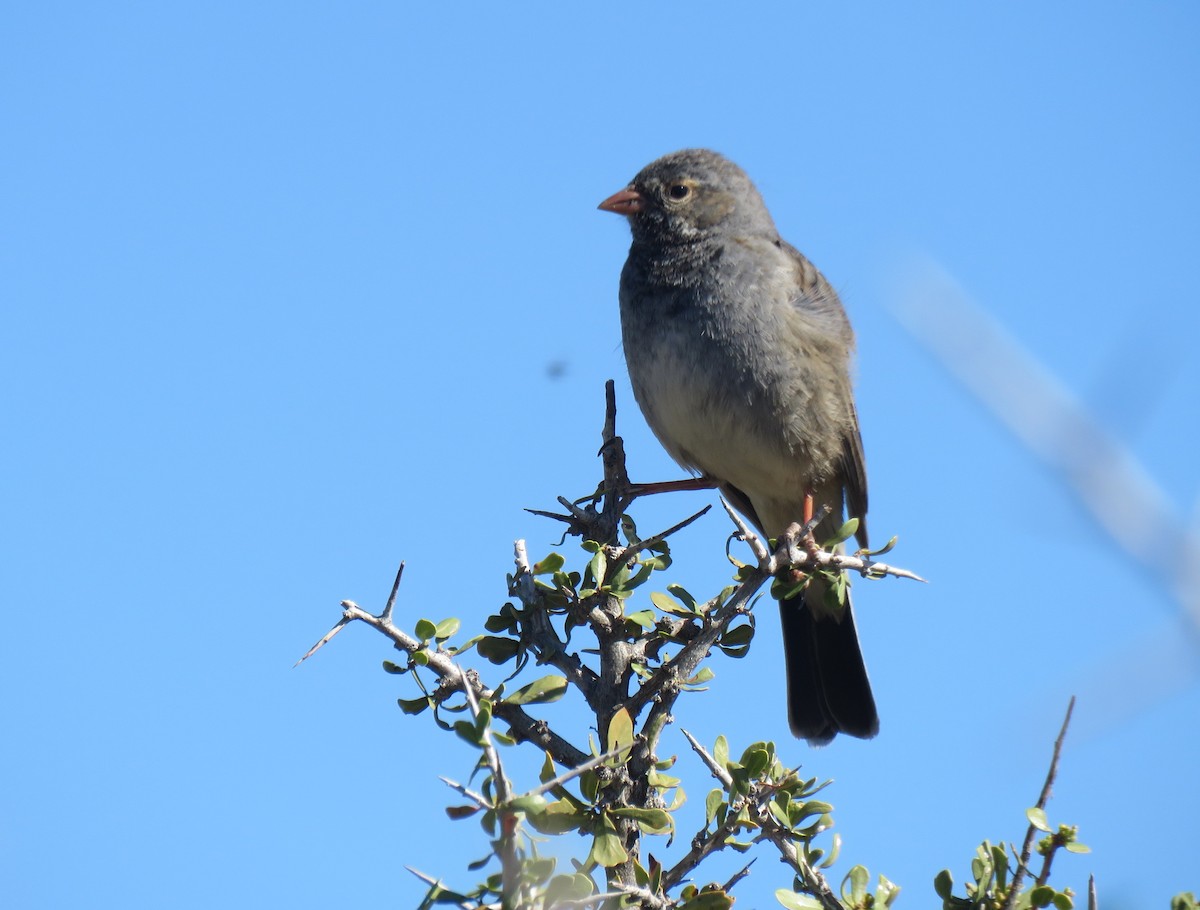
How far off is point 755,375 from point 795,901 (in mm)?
2747

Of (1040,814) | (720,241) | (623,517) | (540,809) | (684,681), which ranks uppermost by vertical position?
(720,241)

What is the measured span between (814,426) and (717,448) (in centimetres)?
41

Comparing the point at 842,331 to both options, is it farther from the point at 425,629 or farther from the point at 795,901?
the point at 795,901

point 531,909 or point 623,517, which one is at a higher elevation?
point 623,517

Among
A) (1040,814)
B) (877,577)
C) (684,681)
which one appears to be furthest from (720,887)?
(877,577)

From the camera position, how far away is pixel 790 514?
5836 millimetres

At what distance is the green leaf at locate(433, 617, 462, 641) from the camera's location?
9.70ft

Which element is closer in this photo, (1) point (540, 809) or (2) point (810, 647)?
(1) point (540, 809)

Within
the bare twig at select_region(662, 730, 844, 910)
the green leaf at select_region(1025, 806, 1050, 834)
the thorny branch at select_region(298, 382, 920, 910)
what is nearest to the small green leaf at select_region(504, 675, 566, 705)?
the thorny branch at select_region(298, 382, 920, 910)

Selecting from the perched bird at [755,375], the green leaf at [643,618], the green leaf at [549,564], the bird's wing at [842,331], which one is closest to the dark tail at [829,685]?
the perched bird at [755,375]

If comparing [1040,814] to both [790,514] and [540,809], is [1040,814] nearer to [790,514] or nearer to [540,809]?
[540,809]

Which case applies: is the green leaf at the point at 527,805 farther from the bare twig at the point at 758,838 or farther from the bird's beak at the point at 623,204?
the bird's beak at the point at 623,204

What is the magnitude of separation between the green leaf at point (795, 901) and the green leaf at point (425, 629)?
3.08 ft

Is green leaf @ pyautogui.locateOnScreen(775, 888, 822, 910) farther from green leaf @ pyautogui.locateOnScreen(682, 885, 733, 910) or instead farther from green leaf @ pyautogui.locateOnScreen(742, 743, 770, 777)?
green leaf @ pyautogui.locateOnScreen(742, 743, 770, 777)
